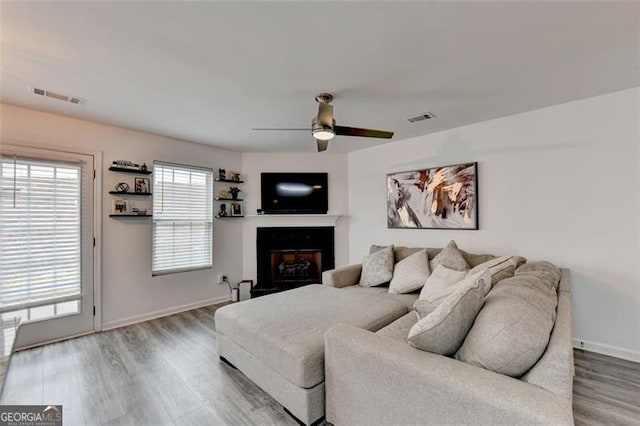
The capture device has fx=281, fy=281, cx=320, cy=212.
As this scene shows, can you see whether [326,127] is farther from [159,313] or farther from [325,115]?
[159,313]

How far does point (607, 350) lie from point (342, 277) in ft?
8.74

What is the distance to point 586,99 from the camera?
2.77 m

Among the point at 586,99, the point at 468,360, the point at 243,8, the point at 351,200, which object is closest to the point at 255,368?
the point at 468,360

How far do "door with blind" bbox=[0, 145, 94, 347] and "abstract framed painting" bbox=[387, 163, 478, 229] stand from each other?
13.0 ft

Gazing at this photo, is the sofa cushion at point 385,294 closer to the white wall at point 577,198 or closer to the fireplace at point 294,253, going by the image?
the white wall at point 577,198

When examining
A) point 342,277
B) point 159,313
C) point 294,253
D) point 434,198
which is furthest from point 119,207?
point 434,198

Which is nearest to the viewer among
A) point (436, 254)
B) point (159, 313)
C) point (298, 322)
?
point (298, 322)

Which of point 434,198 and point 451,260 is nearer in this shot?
point 451,260

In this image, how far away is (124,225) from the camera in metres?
3.55

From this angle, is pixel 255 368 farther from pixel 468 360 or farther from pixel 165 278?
pixel 165 278

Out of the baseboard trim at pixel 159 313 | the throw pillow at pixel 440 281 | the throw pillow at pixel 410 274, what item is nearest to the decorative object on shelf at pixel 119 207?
the baseboard trim at pixel 159 313

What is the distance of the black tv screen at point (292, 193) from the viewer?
15.5 feet

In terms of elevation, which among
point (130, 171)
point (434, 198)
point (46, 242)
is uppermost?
point (130, 171)

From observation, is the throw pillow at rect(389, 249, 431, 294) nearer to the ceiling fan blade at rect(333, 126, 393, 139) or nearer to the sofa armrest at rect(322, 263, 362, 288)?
the sofa armrest at rect(322, 263, 362, 288)
